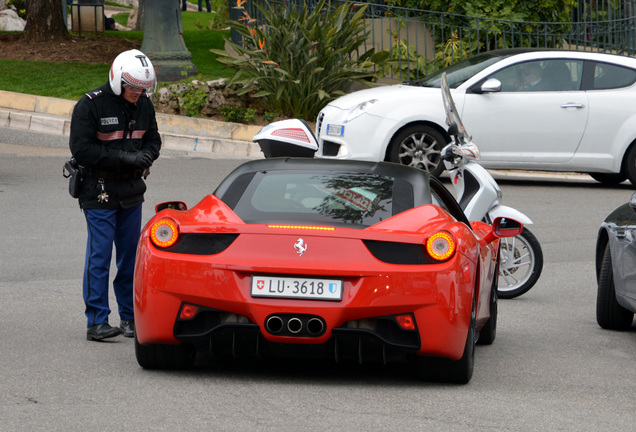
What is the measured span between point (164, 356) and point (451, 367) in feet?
4.58

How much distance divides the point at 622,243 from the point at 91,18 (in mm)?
25046

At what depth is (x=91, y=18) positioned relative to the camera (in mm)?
30219

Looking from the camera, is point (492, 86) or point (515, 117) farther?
point (515, 117)

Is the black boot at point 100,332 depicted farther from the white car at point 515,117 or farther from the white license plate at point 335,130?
the white license plate at point 335,130

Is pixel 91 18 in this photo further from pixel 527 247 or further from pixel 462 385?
pixel 462 385

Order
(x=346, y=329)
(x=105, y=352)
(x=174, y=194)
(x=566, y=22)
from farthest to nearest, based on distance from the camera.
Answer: (x=566, y=22) → (x=174, y=194) → (x=105, y=352) → (x=346, y=329)

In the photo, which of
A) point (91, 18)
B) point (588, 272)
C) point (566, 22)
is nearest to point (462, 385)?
point (588, 272)

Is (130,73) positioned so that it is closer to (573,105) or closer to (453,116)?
(453,116)

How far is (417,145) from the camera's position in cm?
1365

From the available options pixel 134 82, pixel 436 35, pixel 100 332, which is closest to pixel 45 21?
pixel 436 35

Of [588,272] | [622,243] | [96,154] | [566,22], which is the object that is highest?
[566,22]

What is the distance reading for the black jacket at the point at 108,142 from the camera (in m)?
6.48

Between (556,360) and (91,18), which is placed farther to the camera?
(91,18)

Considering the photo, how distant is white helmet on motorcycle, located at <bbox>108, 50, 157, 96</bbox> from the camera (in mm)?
6449
